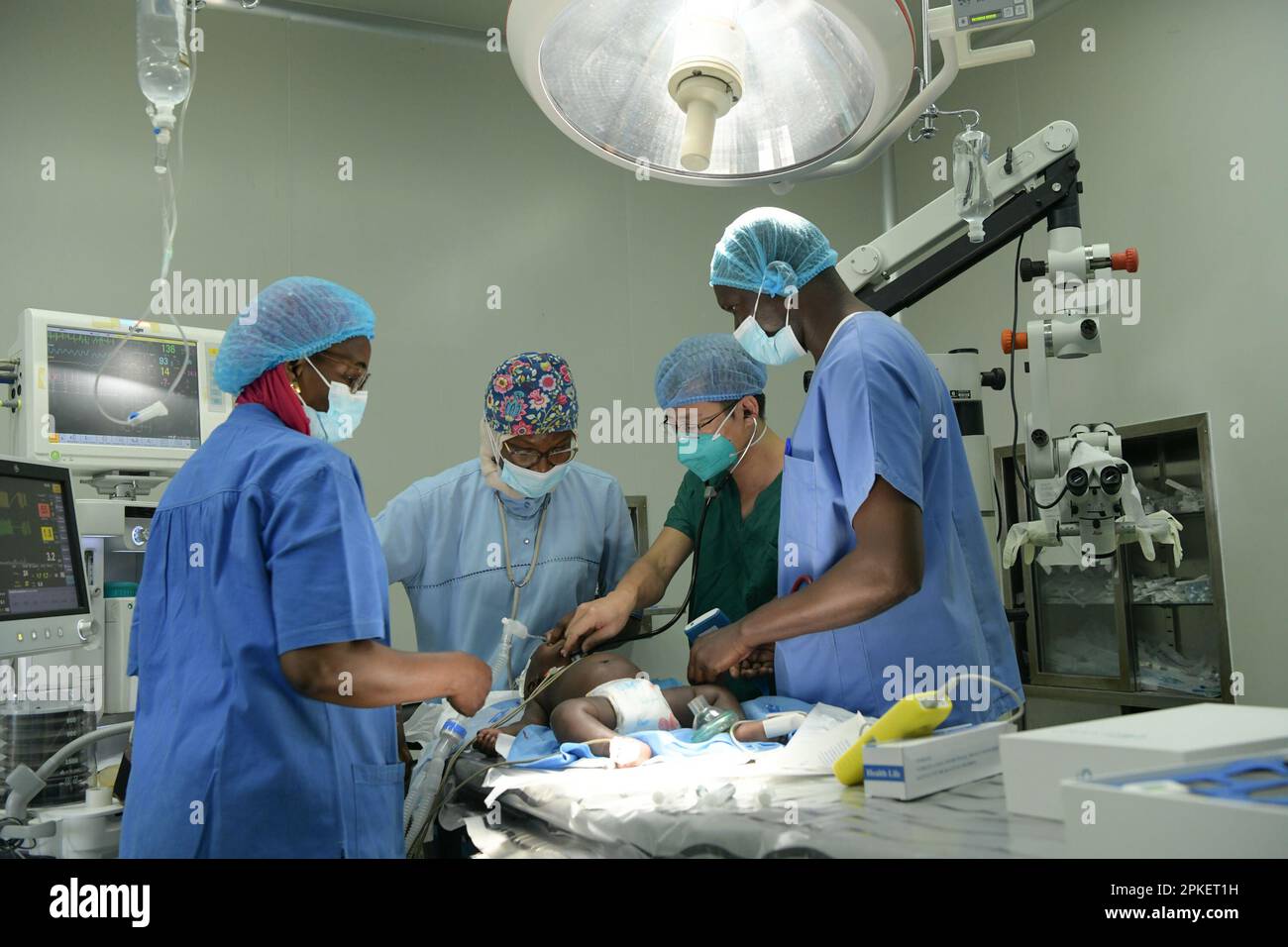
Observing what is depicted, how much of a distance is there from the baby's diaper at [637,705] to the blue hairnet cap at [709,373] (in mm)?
805

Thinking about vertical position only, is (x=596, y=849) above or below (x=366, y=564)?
below

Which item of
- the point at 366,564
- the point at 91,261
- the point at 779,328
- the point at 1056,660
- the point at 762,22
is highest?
the point at 91,261

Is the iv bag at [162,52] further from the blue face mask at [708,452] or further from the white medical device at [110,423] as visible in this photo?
the blue face mask at [708,452]

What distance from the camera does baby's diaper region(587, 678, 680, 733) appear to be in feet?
6.98

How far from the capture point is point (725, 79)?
1.26 m

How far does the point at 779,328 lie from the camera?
2148 millimetres

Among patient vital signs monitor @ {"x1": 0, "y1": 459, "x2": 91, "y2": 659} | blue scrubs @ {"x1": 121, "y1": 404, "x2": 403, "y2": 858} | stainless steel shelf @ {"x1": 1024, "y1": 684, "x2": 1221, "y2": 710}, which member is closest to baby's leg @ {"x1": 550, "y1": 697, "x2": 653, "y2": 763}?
blue scrubs @ {"x1": 121, "y1": 404, "x2": 403, "y2": 858}

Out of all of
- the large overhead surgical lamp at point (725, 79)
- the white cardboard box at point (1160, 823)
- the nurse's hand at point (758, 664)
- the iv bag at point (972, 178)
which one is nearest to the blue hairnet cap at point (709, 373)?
the iv bag at point (972, 178)

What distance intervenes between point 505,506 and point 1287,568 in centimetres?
279

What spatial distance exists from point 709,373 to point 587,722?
3.32 ft

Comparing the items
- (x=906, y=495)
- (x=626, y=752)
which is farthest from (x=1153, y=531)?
(x=626, y=752)
